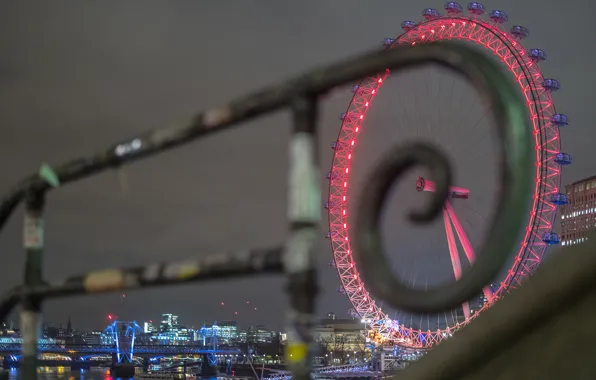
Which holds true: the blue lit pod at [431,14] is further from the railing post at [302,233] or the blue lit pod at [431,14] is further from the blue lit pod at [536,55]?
the railing post at [302,233]

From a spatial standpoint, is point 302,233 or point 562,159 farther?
point 562,159

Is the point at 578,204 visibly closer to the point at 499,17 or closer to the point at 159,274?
the point at 499,17

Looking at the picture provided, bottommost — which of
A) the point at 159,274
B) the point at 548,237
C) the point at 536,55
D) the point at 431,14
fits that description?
the point at 159,274

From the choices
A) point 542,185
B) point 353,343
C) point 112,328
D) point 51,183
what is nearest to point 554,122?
point 542,185

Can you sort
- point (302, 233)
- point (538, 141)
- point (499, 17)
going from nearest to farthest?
point (302, 233), point (538, 141), point (499, 17)

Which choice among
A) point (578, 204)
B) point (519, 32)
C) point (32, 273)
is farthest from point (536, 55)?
point (578, 204)

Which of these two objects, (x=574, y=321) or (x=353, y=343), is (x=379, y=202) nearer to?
(x=574, y=321)

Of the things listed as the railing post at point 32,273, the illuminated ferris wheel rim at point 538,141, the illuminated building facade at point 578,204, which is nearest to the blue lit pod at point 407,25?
the illuminated ferris wheel rim at point 538,141
